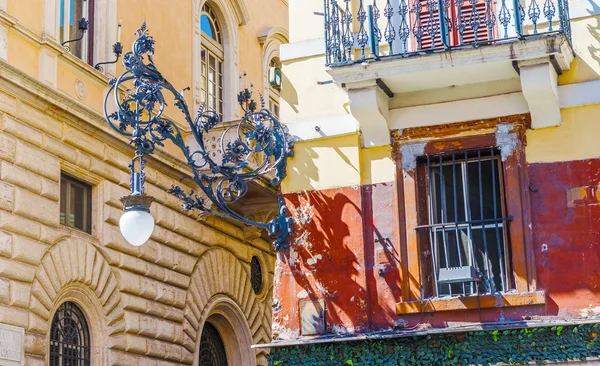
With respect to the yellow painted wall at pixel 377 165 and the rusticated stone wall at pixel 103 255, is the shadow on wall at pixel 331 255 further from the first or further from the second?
the rusticated stone wall at pixel 103 255

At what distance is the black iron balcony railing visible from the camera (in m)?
12.6

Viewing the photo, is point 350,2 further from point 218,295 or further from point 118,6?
point 218,295

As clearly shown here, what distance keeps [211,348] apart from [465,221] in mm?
10668

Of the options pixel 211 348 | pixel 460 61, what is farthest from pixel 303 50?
pixel 211 348

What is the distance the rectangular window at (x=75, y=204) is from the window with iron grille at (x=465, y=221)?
269 inches

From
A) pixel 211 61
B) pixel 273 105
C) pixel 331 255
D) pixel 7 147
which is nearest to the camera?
pixel 331 255

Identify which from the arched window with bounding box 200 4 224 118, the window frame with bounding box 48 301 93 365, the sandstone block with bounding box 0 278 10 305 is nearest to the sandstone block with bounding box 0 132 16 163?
the sandstone block with bounding box 0 278 10 305

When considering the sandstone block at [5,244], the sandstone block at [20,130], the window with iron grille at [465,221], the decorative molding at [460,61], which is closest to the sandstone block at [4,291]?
the sandstone block at [5,244]

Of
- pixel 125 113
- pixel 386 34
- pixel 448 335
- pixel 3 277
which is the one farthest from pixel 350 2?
pixel 3 277

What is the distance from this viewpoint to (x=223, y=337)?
2300cm

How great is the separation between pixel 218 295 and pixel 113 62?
562cm

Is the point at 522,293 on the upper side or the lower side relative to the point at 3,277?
lower

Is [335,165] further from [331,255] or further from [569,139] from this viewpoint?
[569,139]

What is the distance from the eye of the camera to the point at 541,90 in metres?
12.3
